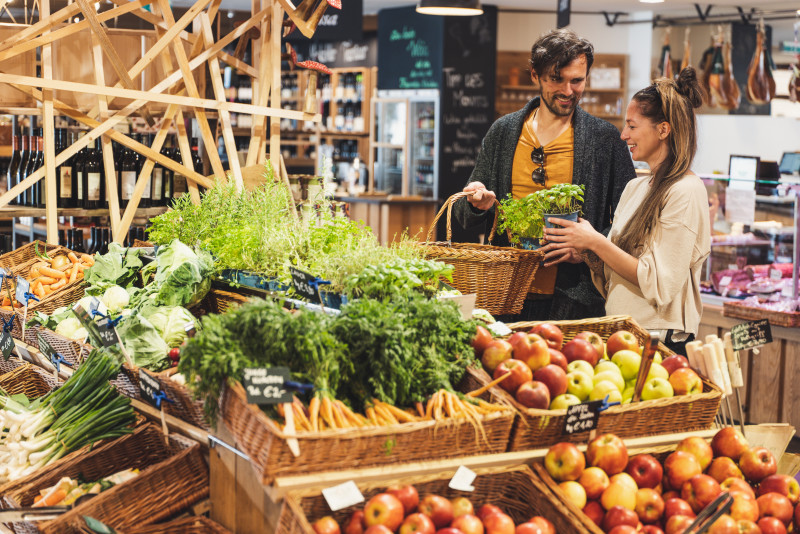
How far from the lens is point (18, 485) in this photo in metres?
2.62

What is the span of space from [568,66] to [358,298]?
142 centimetres

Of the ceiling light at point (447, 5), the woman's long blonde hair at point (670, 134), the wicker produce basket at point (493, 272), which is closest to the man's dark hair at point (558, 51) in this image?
the woman's long blonde hair at point (670, 134)

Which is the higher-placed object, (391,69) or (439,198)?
(391,69)

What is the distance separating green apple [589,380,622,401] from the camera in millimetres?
2324

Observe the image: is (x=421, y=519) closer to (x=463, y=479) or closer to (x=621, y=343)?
(x=463, y=479)

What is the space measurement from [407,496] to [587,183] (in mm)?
1872

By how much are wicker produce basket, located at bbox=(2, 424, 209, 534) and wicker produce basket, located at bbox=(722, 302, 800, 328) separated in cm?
353

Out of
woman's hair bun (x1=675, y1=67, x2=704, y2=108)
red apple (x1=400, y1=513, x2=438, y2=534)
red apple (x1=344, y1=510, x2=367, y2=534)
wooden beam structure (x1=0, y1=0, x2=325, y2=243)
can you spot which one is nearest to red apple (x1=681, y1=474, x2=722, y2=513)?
red apple (x1=400, y1=513, x2=438, y2=534)

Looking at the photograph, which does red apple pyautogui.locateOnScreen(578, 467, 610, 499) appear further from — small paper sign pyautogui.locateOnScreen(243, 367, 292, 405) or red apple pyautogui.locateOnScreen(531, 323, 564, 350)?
small paper sign pyautogui.locateOnScreen(243, 367, 292, 405)

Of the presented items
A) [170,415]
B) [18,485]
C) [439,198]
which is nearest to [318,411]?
[170,415]

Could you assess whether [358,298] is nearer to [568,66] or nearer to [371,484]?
[371,484]

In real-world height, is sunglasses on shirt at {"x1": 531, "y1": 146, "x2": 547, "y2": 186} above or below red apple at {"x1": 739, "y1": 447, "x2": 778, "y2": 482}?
above

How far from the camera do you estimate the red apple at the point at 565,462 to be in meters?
2.15

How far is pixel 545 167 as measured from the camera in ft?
11.6
